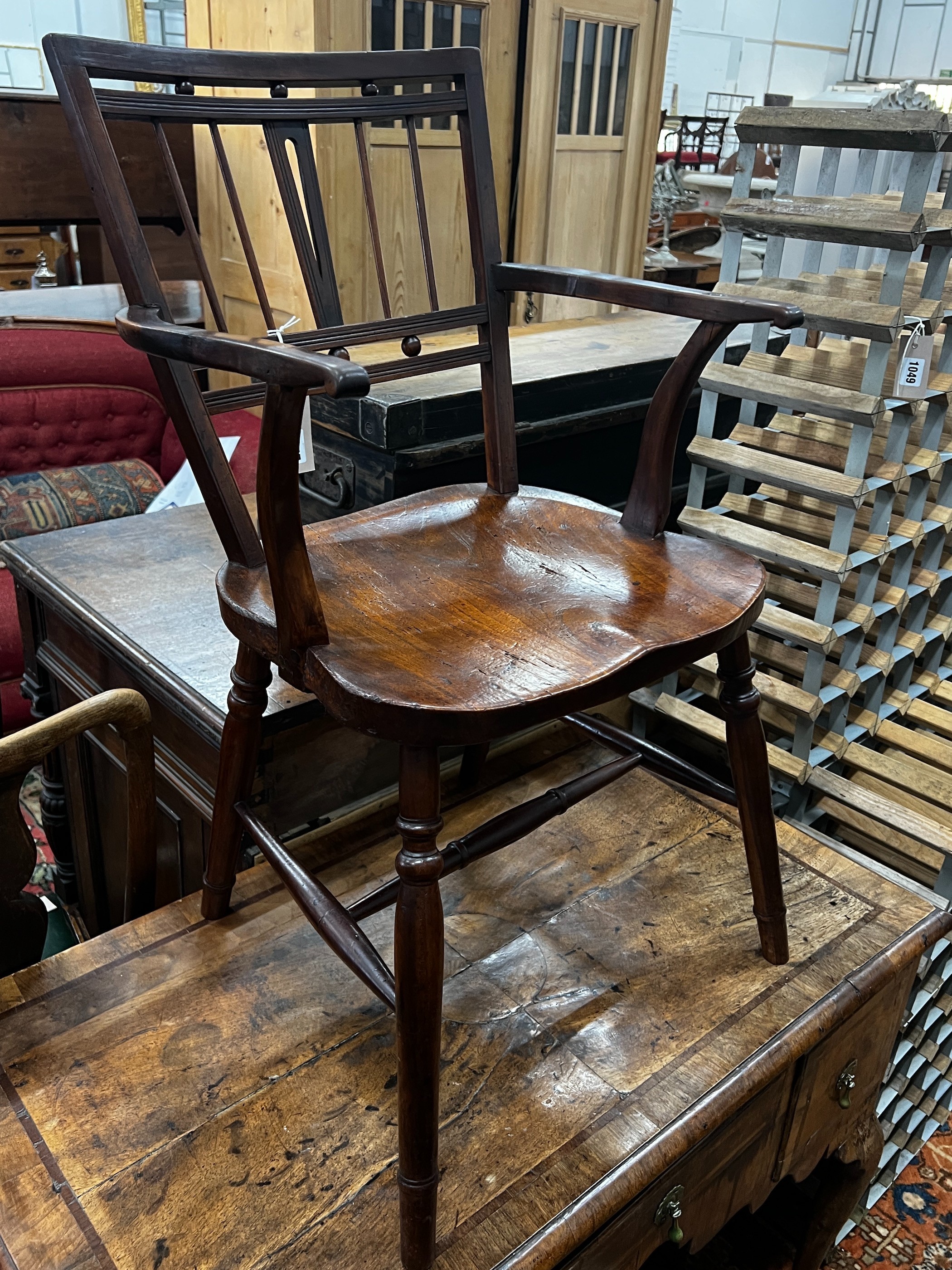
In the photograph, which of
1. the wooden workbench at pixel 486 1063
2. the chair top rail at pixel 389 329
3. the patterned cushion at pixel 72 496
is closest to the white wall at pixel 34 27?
the patterned cushion at pixel 72 496

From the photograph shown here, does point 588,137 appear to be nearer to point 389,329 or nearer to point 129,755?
point 389,329

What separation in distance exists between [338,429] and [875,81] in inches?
468

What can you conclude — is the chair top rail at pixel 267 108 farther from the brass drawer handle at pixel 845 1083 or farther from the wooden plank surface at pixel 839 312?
the brass drawer handle at pixel 845 1083

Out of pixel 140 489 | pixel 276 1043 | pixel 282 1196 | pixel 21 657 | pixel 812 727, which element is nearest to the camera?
pixel 282 1196

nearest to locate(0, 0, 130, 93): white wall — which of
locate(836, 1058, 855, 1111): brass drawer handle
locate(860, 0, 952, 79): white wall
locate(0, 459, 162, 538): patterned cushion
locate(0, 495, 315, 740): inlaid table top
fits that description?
locate(0, 459, 162, 538): patterned cushion

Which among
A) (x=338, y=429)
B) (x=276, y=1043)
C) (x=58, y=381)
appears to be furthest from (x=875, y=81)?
(x=276, y=1043)

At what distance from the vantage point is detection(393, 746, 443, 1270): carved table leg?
30.1 inches

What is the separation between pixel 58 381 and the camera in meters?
2.54

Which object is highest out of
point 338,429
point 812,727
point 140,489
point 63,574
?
point 338,429

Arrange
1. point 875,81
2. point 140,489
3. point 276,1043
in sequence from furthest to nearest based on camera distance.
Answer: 1. point 875,81
2. point 140,489
3. point 276,1043

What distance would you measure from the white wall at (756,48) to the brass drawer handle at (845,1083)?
30.2 feet

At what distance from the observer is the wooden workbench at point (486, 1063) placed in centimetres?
84

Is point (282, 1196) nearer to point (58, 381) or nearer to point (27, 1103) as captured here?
point (27, 1103)

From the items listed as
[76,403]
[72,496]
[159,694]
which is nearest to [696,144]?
[76,403]
